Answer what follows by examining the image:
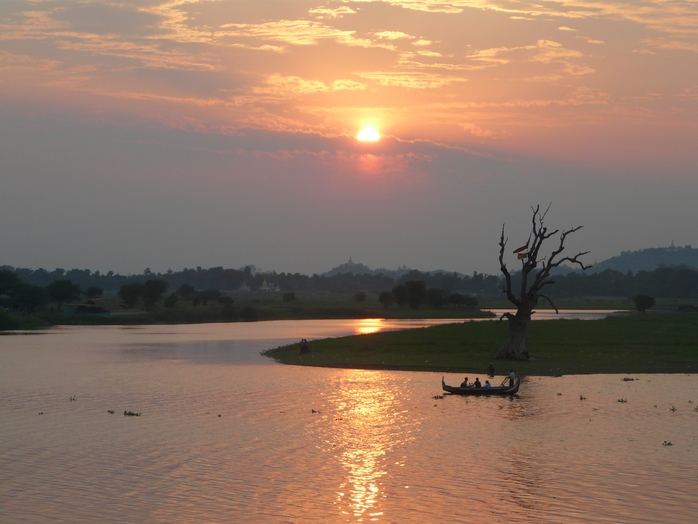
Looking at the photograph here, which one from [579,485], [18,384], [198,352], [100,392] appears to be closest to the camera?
[579,485]

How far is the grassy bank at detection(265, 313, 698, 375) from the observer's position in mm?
62406

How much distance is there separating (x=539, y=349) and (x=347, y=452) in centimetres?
4325

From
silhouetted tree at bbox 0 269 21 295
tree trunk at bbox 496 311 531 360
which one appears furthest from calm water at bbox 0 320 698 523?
silhouetted tree at bbox 0 269 21 295

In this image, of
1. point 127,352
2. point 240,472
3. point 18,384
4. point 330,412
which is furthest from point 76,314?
point 240,472

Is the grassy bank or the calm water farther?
the grassy bank

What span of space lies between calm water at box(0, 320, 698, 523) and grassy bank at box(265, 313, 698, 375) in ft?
19.8

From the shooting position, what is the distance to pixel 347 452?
105 ft

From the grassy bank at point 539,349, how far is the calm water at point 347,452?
238 inches

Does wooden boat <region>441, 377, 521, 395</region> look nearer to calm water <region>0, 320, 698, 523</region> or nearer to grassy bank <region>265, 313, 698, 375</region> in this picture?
calm water <region>0, 320, 698, 523</region>

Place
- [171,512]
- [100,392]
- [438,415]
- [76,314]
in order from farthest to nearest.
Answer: [76,314]
[100,392]
[438,415]
[171,512]

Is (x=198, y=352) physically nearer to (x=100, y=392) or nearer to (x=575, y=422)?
(x=100, y=392)

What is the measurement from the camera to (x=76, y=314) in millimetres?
190875

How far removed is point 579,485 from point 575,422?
1245 centimetres

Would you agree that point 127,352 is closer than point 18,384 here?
No
